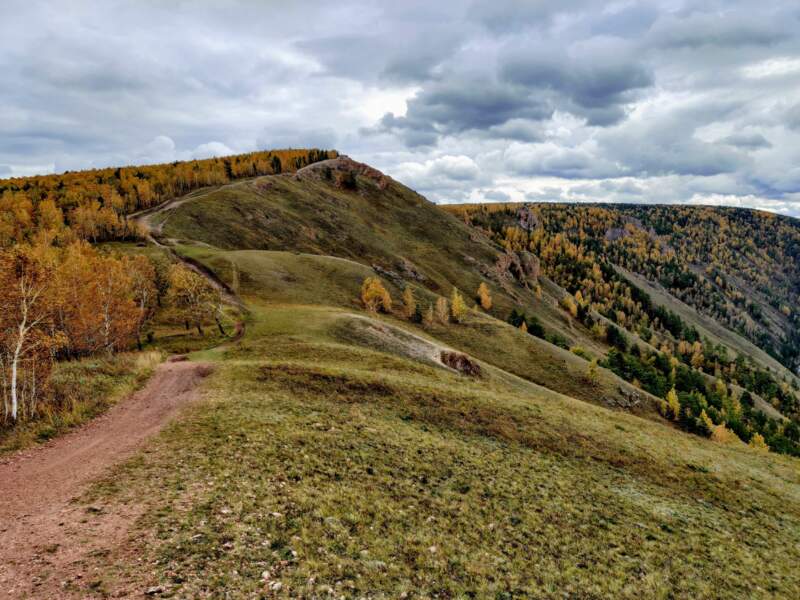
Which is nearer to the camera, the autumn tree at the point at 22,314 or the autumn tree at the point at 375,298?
the autumn tree at the point at 22,314

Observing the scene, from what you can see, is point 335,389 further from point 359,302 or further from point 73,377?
point 359,302

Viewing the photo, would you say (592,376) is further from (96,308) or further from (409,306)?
(96,308)

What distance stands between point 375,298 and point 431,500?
232ft

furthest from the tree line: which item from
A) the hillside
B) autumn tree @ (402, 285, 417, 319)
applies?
autumn tree @ (402, 285, 417, 319)

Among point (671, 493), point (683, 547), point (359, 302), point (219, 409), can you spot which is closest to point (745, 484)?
point (671, 493)

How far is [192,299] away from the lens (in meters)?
62.7

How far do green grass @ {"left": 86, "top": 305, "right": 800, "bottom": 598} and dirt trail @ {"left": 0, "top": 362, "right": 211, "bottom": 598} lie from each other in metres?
1.17

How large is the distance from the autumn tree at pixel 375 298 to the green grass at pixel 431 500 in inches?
1973

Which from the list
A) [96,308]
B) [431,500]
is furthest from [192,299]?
[431,500]

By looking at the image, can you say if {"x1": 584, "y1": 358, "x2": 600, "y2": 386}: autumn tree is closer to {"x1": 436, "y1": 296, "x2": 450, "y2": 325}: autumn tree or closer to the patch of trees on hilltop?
{"x1": 436, "y1": 296, "x2": 450, "y2": 325}: autumn tree

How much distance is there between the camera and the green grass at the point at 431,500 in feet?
45.3

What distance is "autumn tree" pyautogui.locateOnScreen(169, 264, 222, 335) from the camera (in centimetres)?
6191

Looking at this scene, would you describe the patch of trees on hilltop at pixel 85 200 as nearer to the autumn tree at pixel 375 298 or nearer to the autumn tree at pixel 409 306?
the autumn tree at pixel 375 298

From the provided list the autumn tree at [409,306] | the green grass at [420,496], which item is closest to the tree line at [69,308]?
the green grass at [420,496]
